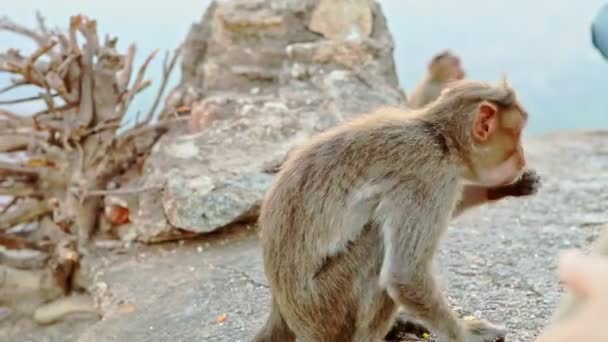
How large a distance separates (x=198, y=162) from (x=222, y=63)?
2.61 ft

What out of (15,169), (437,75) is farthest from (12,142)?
(437,75)

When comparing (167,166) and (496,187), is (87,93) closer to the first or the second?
(167,166)

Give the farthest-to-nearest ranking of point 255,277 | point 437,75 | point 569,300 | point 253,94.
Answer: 1. point 437,75
2. point 253,94
3. point 255,277
4. point 569,300

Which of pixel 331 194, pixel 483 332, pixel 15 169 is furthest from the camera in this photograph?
pixel 15 169

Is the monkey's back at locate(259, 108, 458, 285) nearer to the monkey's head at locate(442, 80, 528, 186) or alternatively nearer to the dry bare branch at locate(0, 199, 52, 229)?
the monkey's head at locate(442, 80, 528, 186)

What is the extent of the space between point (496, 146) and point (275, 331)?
24.2 inches

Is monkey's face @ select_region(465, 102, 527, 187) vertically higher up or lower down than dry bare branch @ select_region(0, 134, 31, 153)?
higher up

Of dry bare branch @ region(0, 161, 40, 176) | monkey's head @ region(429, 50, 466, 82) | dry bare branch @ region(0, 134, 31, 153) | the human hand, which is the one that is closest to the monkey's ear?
the human hand

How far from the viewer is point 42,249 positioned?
3.69 m

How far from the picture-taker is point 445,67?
15.8 feet

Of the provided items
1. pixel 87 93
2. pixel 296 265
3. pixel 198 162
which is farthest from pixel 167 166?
pixel 296 265

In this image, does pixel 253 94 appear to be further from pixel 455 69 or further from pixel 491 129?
pixel 491 129

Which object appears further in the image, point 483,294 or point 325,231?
point 483,294

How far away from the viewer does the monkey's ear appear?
5.35ft
